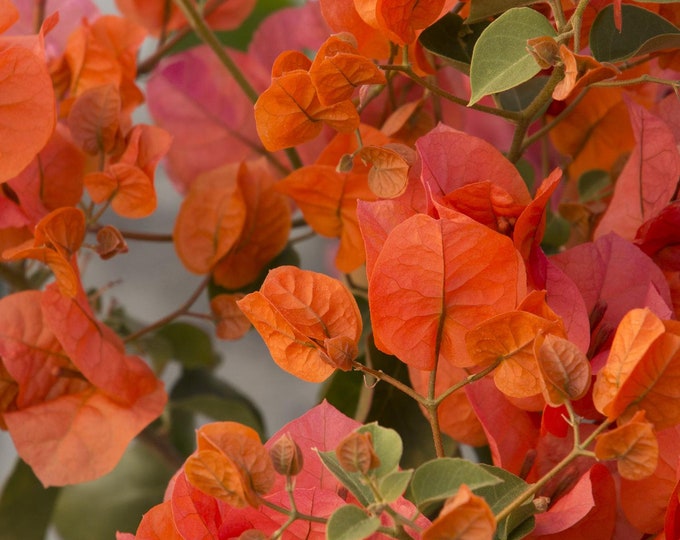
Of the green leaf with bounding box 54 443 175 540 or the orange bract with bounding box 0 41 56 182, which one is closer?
the orange bract with bounding box 0 41 56 182

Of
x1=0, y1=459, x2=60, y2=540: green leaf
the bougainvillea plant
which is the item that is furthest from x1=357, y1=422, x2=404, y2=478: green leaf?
x1=0, y1=459, x2=60, y2=540: green leaf

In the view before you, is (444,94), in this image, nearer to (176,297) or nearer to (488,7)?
(488,7)

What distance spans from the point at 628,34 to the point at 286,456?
0.47ft

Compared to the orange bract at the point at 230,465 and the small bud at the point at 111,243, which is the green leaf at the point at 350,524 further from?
the small bud at the point at 111,243

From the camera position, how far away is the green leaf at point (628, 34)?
24 centimetres

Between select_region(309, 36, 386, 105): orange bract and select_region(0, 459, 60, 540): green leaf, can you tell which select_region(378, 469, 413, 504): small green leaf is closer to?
select_region(309, 36, 386, 105): orange bract

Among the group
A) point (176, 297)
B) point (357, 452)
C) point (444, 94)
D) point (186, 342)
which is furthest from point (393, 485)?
point (176, 297)

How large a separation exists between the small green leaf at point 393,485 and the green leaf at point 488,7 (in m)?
0.14

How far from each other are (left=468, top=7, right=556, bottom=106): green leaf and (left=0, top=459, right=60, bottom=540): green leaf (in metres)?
0.31

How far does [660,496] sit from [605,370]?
2.2 inches

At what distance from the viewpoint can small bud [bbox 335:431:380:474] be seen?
17 cm

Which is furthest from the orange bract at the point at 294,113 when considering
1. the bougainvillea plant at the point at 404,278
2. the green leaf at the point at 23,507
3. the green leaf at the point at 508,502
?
the green leaf at the point at 23,507

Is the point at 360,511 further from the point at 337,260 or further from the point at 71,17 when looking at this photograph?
the point at 71,17

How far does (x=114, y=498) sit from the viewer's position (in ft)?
1.77
